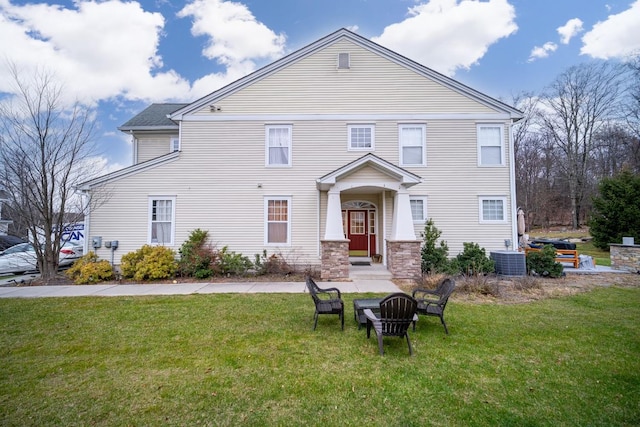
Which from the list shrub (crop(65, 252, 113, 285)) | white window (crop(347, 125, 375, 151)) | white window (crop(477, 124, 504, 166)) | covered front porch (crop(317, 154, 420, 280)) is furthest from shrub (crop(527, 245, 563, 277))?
shrub (crop(65, 252, 113, 285))

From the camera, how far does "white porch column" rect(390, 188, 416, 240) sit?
995 cm

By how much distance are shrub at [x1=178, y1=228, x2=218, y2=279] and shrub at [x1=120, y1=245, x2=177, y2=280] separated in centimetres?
36

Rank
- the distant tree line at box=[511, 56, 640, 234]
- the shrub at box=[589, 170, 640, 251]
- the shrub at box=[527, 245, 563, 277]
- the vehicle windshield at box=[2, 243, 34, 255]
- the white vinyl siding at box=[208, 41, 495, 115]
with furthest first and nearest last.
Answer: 1. the distant tree line at box=[511, 56, 640, 234]
2. the shrub at box=[589, 170, 640, 251]
3. the vehicle windshield at box=[2, 243, 34, 255]
4. the white vinyl siding at box=[208, 41, 495, 115]
5. the shrub at box=[527, 245, 563, 277]

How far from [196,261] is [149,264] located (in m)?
1.55

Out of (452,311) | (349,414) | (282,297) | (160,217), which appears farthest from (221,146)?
(349,414)

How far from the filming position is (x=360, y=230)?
12.9 metres

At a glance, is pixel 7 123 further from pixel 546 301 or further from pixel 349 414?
pixel 546 301

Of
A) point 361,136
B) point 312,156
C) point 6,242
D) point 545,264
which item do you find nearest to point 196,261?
point 312,156

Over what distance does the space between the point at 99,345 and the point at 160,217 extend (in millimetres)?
7664

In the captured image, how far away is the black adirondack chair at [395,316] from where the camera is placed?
4.19 meters

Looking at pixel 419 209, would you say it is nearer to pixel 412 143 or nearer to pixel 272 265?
pixel 412 143

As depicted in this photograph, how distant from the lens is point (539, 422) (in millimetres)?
2773

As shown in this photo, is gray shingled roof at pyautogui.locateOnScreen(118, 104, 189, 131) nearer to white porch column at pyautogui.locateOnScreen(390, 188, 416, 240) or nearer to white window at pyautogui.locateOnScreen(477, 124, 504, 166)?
white porch column at pyautogui.locateOnScreen(390, 188, 416, 240)

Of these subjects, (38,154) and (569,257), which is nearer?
(38,154)
